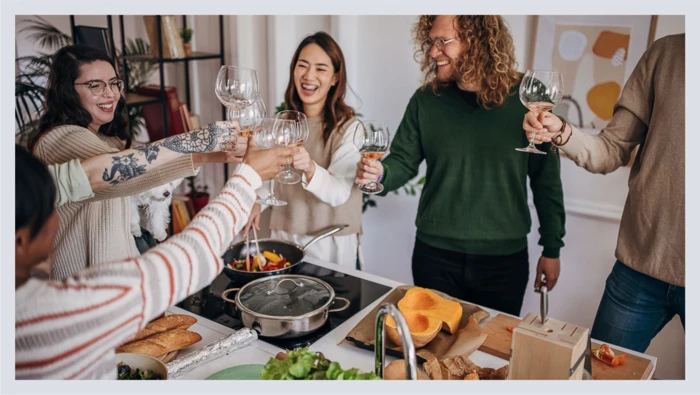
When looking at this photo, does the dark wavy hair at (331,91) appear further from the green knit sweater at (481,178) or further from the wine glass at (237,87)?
the wine glass at (237,87)

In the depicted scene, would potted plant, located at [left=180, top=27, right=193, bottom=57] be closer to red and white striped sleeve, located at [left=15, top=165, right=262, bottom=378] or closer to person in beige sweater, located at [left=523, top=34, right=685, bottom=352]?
person in beige sweater, located at [left=523, top=34, right=685, bottom=352]

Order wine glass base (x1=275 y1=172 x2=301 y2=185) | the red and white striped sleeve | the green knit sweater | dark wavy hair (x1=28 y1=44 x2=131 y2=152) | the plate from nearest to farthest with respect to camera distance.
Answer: the red and white striped sleeve, the plate, dark wavy hair (x1=28 y1=44 x2=131 y2=152), wine glass base (x1=275 y1=172 x2=301 y2=185), the green knit sweater

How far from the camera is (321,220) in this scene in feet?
6.72

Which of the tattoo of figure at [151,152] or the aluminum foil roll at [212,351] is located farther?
the tattoo of figure at [151,152]

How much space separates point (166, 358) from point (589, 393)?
2.84 ft

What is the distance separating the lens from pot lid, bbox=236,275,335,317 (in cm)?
129

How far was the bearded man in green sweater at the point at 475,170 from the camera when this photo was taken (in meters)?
1.69

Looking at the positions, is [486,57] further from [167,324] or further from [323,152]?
[167,324]

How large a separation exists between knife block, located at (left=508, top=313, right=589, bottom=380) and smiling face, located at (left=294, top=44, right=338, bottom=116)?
1.24 metres

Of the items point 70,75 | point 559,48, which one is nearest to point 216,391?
point 70,75

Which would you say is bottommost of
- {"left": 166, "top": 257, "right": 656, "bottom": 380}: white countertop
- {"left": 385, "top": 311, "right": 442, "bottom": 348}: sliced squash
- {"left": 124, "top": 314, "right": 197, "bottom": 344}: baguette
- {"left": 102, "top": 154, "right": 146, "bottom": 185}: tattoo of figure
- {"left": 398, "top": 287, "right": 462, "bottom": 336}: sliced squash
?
{"left": 166, "top": 257, "right": 656, "bottom": 380}: white countertop

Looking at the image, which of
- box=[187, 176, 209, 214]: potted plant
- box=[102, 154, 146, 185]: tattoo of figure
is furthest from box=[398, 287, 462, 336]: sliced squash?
box=[187, 176, 209, 214]: potted plant

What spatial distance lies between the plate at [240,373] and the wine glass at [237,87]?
0.64m

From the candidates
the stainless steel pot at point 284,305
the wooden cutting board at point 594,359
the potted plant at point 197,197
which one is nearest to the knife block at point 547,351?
the wooden cutting board at point 594,359
